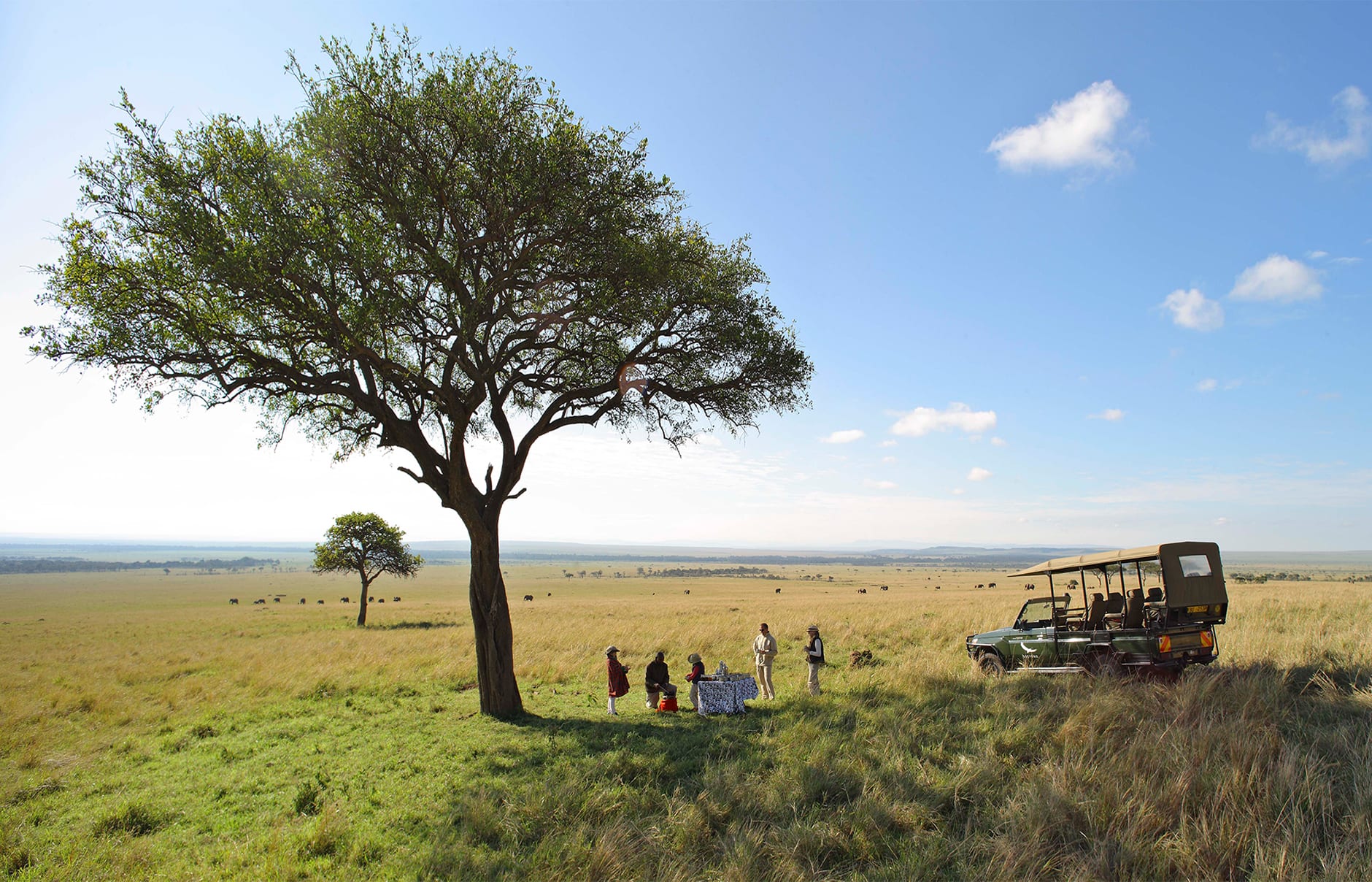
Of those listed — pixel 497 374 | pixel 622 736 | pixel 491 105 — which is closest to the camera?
pixel 622 736

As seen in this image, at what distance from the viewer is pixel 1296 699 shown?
34.9 feet

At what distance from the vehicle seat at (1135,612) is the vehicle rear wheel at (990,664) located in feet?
9.15

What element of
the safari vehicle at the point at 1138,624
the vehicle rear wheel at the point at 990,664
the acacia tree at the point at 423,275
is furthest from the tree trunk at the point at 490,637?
the safari vehicle at the point at 1138,624

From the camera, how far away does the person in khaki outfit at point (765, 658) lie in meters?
15.2

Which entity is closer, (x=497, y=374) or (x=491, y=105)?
(x=491, y=105)

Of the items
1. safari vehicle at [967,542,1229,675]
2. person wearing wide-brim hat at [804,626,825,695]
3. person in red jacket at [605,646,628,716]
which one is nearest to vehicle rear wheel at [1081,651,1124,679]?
safari vehicle at [967,542,1229,675]

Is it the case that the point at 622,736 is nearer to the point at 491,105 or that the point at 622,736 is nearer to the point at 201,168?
the point at 491,105

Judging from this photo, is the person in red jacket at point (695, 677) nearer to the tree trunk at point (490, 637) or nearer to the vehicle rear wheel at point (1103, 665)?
the tree trunk at point (490, 637)

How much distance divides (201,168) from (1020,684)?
62.8 ft

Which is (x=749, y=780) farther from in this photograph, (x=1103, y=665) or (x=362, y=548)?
(x=362, y=548)

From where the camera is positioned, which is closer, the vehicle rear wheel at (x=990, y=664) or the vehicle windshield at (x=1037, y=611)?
the vehicle rear wheel at (x=990, y=664)

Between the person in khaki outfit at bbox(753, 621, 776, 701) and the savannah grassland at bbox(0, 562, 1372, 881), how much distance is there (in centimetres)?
56

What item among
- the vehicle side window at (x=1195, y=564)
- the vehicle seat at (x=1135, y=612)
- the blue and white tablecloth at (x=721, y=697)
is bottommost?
the blue and white tablecloth at (x=721, y=697)

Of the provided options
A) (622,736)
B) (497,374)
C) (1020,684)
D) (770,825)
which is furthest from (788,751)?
(497,374)
